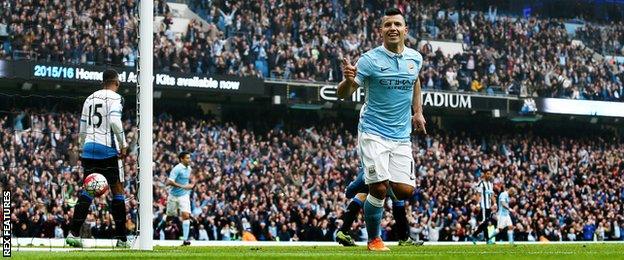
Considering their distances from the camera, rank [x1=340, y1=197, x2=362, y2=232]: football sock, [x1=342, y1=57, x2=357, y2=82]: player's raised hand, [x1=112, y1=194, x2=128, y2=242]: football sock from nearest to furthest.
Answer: [x1=342, y1=57, x2=357, y2=82]: player's raised hand, [x1=112, y1=194, x2=128, y2=242]: football sock, [x1=340, y1=197, x2=362, y2=232]: football sock

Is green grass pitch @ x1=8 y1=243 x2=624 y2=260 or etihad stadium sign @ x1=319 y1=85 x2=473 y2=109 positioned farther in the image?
etihad stadium sign @ x1=319 y1=85 x2=473 y2=109

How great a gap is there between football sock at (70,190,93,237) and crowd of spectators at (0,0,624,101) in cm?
1610

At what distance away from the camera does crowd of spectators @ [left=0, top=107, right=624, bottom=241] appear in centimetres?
2480

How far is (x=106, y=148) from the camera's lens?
1305 cm

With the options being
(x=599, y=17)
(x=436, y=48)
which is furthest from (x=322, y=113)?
(x=599, y=17)

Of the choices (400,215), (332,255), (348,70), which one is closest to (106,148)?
(348,70)

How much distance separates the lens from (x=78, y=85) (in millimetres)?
36000

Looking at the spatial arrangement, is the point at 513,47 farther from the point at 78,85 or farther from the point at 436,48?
the point at 78,85

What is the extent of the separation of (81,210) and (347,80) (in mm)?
3957

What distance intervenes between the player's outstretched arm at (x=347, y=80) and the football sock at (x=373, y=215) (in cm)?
118

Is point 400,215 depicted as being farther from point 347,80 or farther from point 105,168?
point 347,80

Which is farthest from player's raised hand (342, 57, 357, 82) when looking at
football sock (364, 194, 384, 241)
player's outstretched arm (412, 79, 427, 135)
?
football sock (364, 194, 384, 241)

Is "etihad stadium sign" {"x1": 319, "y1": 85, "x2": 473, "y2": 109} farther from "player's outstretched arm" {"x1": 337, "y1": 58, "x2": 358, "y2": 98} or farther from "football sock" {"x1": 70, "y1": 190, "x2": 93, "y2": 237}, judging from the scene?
"player's outstretched arm" {"x1": 337, "y1": 58, "x2": 358, "y2": 98}

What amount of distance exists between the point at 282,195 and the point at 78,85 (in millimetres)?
8130
